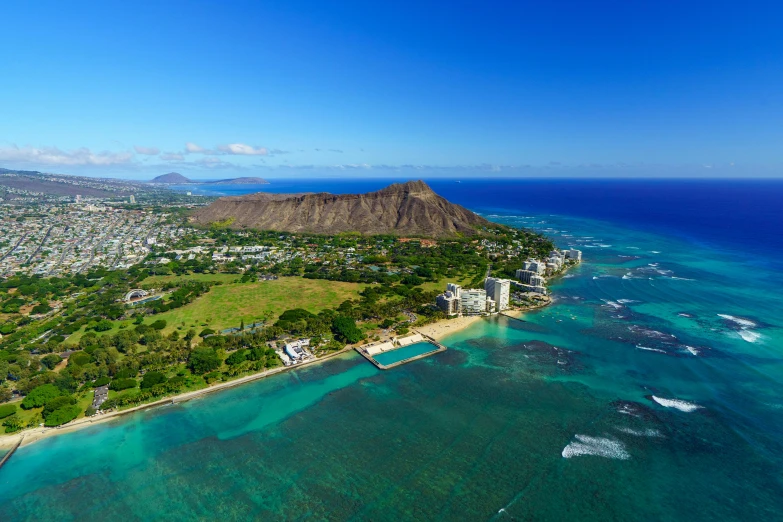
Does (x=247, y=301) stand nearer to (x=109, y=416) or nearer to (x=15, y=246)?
(x=109, y=416)

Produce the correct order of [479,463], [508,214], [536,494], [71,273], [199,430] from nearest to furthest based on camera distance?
[536,494]
[479,463]
[199,430]
[71,273]
[508,214]

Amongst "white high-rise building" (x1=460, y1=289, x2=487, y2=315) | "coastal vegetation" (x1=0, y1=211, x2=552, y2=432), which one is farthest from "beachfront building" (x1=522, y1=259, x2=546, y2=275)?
"white high-rise building" (x1=460, y1=289, x2=487, y2=315)

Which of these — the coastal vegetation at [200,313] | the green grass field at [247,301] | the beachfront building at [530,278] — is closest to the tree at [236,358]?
the coastal vegetation at [200,313]

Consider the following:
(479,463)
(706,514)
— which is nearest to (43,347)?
(479,463)

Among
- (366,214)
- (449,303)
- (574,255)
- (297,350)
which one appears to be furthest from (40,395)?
(366,214)

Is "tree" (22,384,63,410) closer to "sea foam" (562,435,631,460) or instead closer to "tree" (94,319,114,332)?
"tree" (94,319,114,332)

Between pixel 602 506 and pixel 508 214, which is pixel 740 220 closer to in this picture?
pixel 508 214
